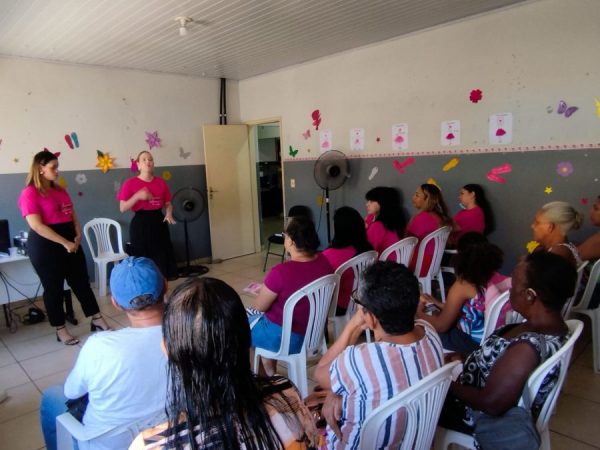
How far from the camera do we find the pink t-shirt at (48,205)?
2980mm

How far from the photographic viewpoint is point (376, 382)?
3.96 ft

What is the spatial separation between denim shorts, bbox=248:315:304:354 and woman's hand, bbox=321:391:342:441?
0.85 m

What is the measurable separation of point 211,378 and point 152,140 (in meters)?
4.90

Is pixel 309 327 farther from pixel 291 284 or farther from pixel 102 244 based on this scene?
pixel 102 244

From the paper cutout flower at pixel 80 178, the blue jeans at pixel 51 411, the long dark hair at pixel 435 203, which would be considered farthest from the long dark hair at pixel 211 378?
the paper cutout flower at pixel 80 178

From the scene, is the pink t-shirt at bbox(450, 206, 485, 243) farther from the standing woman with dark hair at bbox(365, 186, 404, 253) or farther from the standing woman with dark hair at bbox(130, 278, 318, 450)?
the standing woman with dark hair at bbox(130, 278, 318, 450)

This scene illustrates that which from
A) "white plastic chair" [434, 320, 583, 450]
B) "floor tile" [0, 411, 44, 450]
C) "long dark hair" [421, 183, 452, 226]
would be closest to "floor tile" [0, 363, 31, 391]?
"floor tile" [0, 411, 44, 450]

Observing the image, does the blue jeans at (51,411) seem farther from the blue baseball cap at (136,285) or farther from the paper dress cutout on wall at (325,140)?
the paper dress cutout on wall at (325,140)

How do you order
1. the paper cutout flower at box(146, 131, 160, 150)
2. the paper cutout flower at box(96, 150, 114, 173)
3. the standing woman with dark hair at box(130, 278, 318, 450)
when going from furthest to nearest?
the paper cutout flower at box(146, 131, 160, 150) → the paper cutout flower at box(96, 150, 114, 173) → the standing woman with dark hair at box(130, 278, 318, 450)

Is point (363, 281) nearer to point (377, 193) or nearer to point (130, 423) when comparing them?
point (130, 423)

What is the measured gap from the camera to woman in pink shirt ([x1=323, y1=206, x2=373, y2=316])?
8.68ft

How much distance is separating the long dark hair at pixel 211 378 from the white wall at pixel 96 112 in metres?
4.41

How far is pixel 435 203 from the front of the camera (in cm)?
372

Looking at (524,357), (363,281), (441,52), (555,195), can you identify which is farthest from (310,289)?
(441,52)
